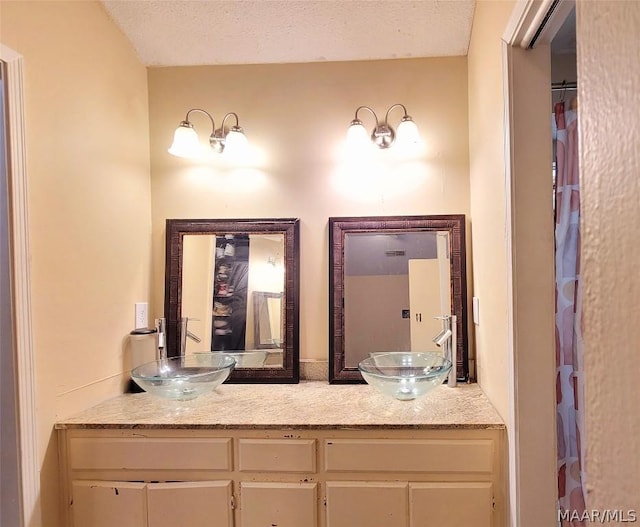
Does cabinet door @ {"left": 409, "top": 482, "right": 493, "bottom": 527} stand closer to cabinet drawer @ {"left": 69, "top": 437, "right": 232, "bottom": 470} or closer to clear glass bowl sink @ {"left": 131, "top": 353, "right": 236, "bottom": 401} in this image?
cabinet drawer @ {"left": 69, "top": 437, "right": 232, "bottom": 470}

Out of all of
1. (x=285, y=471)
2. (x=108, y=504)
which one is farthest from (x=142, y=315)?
(x=285, y=471)

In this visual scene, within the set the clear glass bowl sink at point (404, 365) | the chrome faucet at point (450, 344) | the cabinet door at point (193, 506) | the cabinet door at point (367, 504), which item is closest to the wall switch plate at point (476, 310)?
the chrome faucet at point (450, 344)

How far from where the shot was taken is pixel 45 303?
1246 millimetres

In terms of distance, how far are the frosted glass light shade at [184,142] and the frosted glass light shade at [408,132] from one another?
0.98 metres

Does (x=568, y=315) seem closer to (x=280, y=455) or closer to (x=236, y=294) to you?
(x=280, y=455)

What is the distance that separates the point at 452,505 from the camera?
1265 millimetres

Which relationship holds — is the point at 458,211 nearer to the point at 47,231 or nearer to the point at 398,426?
the point at 398,426

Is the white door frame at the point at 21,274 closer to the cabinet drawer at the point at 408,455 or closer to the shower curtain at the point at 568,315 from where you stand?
the cabinet drawer at the point at 408,455

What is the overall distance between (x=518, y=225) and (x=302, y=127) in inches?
45.6

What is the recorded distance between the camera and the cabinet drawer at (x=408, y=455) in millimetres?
1266

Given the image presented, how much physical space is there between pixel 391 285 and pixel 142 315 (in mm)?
1211

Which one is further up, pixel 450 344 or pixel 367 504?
pixel 450 344

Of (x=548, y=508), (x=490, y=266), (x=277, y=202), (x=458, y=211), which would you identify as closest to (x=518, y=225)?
(x=490, y=266)

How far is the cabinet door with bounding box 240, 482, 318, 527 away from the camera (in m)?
1.29
